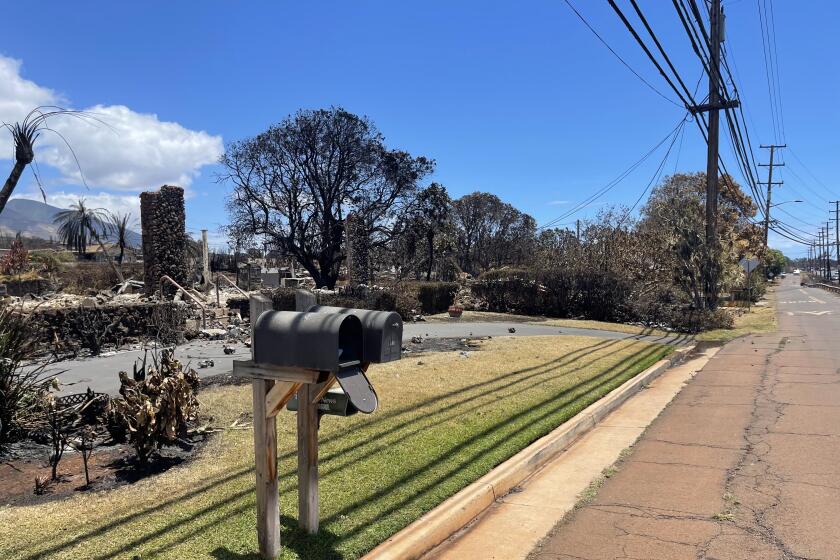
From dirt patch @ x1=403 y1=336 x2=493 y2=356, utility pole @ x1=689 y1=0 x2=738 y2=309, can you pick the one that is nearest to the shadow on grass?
dirt patch @ x1=403 y1=336 x2=493 y2=356

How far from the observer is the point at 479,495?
5.16 meters

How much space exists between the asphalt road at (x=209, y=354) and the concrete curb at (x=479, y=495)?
5.22 meters

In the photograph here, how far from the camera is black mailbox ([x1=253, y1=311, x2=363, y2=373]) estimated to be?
3518mm

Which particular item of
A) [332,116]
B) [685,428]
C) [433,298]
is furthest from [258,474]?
[332,116]

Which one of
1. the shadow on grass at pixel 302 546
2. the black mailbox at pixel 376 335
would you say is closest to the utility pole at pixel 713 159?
the black mailbox at pixel 376 335

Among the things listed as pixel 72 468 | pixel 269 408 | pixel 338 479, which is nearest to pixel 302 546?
pixel 269 408

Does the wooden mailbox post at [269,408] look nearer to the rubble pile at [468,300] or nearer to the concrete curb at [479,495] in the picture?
the concrete curb at [479,495]

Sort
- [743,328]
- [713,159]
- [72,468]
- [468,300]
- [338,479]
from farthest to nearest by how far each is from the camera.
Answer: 1. [468,300]
2. [743,328]
3. [713,159]
4. [72,468]
5. [338,479]

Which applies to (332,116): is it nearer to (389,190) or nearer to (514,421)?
(389,190)

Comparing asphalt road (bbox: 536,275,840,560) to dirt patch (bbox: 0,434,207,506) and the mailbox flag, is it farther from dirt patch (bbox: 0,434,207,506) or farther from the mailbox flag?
dirt patch (bbox: 0,434,207,506)

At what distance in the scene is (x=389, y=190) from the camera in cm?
3906

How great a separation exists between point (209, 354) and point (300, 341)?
1005 cm

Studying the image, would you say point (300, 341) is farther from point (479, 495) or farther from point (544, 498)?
point (544, 498)

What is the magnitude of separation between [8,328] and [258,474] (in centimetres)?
472
